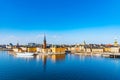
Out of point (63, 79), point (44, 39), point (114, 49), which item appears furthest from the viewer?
point (114, 49)

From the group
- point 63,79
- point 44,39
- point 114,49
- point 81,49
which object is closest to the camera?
point 63,79

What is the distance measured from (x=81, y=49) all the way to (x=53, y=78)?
83746 mm

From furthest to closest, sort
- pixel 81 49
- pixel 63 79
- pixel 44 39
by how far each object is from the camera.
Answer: pixel 81 49
pixel 44 39
pixel 63 79

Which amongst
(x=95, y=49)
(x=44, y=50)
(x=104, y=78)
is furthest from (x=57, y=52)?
(x=104, y=78)

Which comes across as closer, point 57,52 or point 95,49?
point 57,52

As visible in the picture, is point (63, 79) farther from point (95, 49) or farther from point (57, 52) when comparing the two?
point (95, 49)

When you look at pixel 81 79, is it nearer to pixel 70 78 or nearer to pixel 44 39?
pixel 70 78

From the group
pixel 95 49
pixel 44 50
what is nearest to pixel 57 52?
pixel 44 50

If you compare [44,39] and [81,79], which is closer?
[81,79]

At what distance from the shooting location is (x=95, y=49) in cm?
10138

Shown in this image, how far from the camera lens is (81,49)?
4323 inches

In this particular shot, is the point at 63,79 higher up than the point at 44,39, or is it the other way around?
the point at 44,39

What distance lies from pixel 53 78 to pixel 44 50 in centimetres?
6283

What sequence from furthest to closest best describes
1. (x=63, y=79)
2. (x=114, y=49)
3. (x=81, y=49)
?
(x=81, y=49)
(x=114, y=49)
(x=63, y=79)
